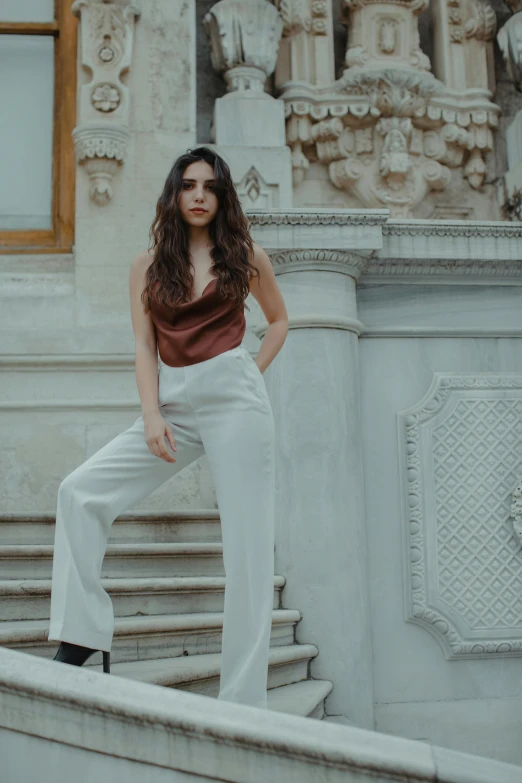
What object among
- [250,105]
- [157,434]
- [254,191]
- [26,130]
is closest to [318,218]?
[157,434]

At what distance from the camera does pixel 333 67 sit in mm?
7555

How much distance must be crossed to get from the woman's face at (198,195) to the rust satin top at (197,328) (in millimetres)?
163

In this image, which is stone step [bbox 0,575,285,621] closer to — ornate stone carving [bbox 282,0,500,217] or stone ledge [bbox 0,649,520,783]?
stone ledge [bbox 0,649,520,783]

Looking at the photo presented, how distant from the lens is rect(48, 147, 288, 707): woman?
2463 mm

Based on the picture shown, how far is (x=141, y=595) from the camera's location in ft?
11.5

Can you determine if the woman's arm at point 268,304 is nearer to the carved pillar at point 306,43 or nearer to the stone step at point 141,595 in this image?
the stone step at point 141,595

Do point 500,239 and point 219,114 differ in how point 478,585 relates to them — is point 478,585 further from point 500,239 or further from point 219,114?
point 219,114

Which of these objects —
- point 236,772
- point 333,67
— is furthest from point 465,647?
point 333,67

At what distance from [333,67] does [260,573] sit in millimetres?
5724

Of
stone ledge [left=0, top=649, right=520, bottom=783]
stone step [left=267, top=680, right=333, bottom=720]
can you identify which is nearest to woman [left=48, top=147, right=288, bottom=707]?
stone ledge [left=0, top=649, right=520, bottom=783]

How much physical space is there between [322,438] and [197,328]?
1.23 m

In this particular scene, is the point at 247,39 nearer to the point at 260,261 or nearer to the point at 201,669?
the point at 260,261

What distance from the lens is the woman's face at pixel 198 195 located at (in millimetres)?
2617

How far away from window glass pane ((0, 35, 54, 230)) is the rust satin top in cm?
450
